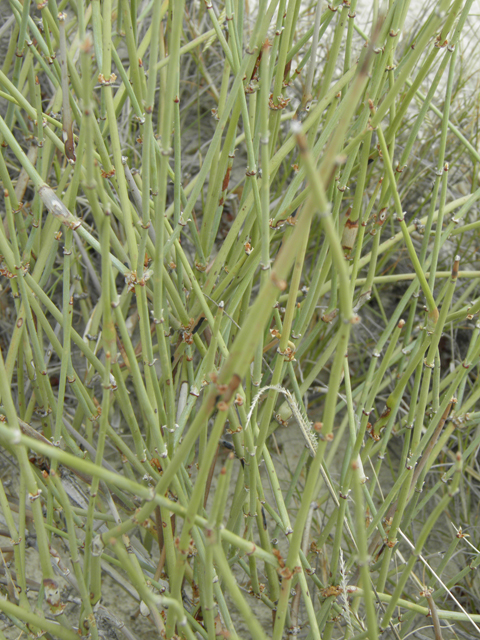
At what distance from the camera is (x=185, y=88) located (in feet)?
4.79

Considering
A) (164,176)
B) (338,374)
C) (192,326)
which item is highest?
(164,176)

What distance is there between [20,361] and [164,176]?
0.50 meters

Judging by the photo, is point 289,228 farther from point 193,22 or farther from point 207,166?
point 193,22

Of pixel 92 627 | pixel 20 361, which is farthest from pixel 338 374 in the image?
pixel 20 361

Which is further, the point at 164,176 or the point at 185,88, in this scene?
the point at 185,88

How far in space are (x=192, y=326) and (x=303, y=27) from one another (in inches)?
42.5

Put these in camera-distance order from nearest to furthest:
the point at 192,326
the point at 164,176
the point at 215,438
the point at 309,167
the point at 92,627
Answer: the point at 309,167 < the point at 215,438 < the point at 164,176 < the point at 92,627 < the point at 192,326

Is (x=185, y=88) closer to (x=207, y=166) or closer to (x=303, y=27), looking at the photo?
(x=303, y=27)

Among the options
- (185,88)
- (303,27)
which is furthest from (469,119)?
(185,88)

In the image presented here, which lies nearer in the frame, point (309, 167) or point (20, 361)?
point (309, 167)

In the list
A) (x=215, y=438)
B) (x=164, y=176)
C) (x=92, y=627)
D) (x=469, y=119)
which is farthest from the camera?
(x=469, y=119)

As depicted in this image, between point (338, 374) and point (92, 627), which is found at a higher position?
point (338, 374)

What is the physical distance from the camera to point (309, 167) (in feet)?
0.86

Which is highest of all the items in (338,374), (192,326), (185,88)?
(185,88)
